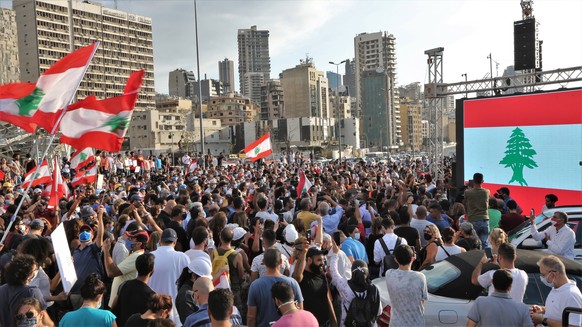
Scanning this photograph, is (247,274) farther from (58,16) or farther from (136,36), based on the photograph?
(136,36)

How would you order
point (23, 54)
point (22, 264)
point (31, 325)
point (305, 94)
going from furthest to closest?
point (305, 94)
point (23, 54)
point (22, 264)
point (31, 325)

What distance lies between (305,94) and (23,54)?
71.7 m

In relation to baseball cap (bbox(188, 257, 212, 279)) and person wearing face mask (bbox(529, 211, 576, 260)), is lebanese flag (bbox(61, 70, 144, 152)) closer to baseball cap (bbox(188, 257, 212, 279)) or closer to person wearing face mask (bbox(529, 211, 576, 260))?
baseball cap (bbox(188, 257, 212, 279))

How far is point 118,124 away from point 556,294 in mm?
6973

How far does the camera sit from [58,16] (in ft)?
393

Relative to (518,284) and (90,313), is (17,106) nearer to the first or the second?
(90,313)

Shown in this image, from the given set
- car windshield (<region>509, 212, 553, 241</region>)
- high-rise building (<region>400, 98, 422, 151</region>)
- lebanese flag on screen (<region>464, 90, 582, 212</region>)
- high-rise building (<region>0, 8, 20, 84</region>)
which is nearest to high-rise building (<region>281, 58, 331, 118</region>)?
high-rise building (<region>400, 98, 422, 151</region>)

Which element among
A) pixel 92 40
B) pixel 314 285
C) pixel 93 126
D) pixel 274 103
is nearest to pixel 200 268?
pixel 314 285

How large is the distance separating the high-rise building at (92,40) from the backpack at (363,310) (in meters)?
118

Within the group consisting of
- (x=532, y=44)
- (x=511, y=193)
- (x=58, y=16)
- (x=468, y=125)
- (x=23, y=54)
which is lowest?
(x=511, y=193)

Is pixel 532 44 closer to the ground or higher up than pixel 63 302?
higher up

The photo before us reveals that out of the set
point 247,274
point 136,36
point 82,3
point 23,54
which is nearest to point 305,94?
point 136,36

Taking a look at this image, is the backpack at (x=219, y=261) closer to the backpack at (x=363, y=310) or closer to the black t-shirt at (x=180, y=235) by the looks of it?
the backpack at (x=363, y=310)

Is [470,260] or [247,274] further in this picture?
[247,274]
